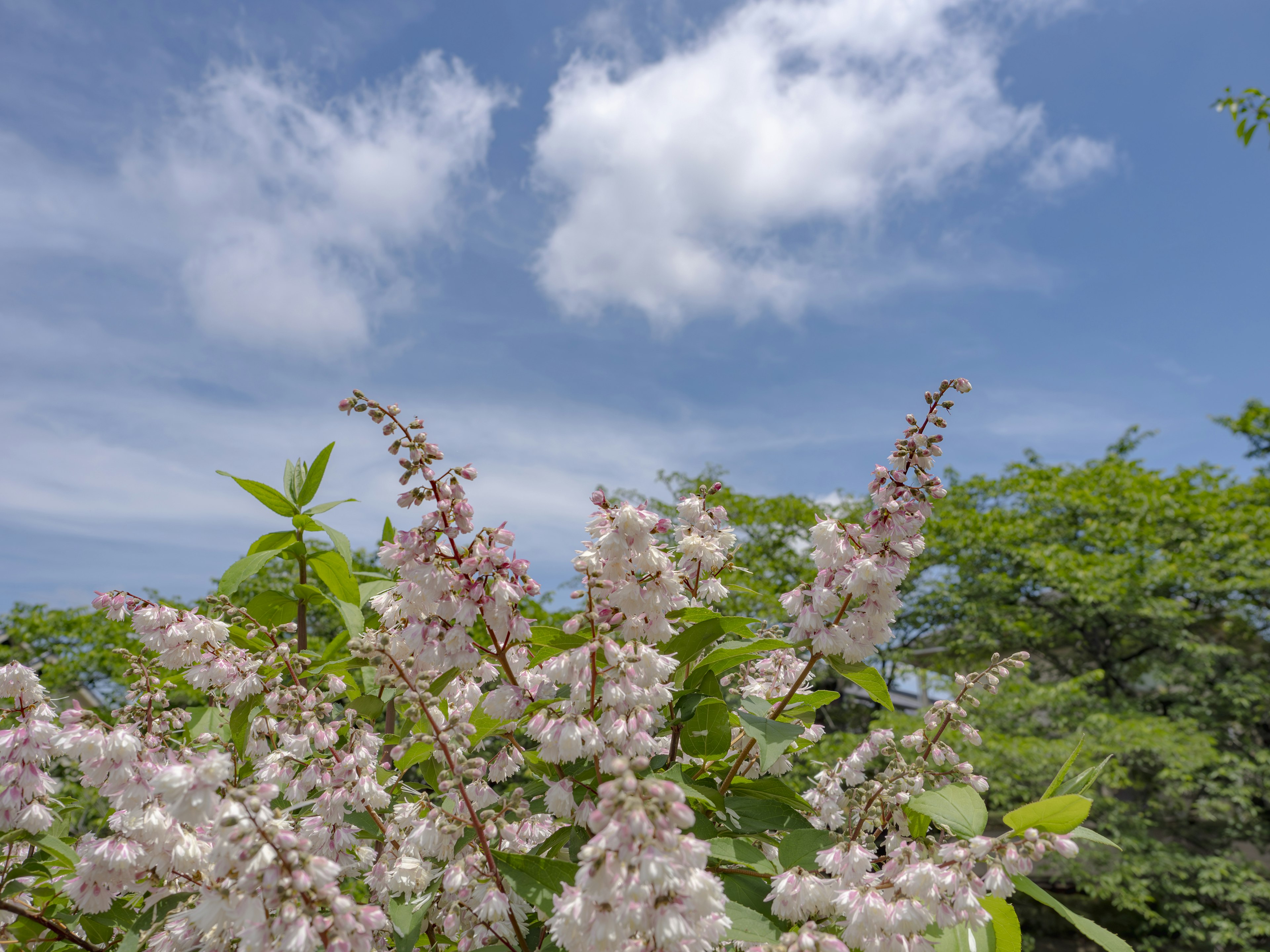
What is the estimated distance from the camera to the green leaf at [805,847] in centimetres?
156

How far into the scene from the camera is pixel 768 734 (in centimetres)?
150

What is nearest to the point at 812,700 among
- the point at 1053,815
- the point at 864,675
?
the point at 864,675

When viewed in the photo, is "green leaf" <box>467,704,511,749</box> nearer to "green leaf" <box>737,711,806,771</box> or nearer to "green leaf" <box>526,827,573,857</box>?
"green leaf" <box>526,827,573,857</box>

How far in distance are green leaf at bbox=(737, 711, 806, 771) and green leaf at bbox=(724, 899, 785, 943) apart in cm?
26

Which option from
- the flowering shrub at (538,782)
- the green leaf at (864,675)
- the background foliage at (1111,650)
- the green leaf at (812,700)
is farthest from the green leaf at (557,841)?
the background foliage at (1111,650)

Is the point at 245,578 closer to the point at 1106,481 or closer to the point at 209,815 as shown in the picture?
the point at 209,815

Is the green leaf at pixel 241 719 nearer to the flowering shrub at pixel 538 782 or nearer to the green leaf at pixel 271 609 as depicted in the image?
the flowering shrub at pixel 538 782

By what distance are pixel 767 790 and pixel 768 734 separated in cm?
33

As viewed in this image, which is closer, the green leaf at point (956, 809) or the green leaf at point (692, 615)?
the green leaf at point (956, 809)

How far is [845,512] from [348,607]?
59.7 ft

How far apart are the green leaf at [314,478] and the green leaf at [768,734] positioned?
5.33 feet

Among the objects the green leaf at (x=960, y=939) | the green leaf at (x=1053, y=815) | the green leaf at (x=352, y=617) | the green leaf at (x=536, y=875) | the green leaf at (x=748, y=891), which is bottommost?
the green leaf at (x=960, y=939)

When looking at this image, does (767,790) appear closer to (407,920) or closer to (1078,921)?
(1078,921)

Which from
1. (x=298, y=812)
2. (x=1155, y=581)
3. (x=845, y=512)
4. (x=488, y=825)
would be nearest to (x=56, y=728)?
(x=298, y=812)
